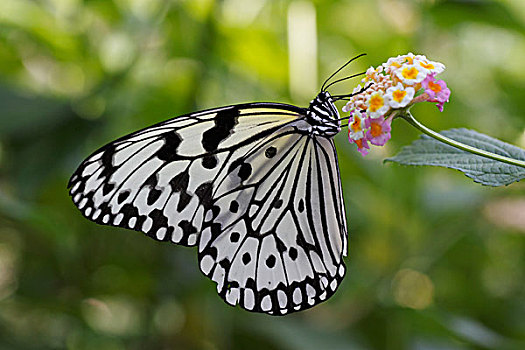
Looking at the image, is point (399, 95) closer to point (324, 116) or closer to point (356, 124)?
point (356, 124)

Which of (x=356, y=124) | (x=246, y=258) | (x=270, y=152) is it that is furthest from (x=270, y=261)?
(x=356, y=124)

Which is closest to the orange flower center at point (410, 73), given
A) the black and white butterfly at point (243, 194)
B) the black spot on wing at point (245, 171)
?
the black and white butterfly at point (243, 194)

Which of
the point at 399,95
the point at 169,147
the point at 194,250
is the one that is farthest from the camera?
the point at 194,250

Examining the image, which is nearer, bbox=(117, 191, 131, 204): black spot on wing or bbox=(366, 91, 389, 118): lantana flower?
bbox=(366, 91, 389, 118): lantana flower

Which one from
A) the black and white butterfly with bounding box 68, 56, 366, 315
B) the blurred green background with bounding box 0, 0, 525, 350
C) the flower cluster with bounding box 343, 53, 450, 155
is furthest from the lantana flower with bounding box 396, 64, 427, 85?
the blurred green background with bounding box 0, 0, 525, 350

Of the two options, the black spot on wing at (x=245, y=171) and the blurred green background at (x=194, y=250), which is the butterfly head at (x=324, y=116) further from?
the blurred green background at (x=194, y=250)

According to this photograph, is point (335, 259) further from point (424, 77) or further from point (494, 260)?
point (494, 260)

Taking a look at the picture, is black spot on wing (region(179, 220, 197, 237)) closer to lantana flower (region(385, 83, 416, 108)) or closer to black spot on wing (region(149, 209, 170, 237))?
black spot on wing (region(149, 209, 170, 237))
